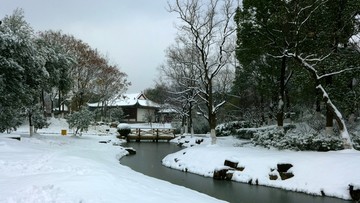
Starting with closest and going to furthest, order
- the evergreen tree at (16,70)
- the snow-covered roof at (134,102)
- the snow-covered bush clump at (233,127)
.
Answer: the evergreen tree at (16,70)
the snow-covered bush clump at (233,127)
the snow-covered roof at (134,102)

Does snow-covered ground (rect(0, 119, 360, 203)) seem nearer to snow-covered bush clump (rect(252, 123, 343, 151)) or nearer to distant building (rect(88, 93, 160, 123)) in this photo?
snow-covered bush clump (rect(252, 123, 343, 151))

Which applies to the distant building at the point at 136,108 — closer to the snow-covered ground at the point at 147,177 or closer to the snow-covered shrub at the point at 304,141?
the snow-covered ground at the point at 147,177

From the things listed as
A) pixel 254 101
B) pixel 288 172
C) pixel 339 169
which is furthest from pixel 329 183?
pixel 254 101

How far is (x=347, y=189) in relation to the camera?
10531 millimetres

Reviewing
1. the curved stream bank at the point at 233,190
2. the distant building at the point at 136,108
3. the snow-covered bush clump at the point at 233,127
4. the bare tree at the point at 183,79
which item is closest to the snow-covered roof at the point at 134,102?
the distant building at the point at 136,108

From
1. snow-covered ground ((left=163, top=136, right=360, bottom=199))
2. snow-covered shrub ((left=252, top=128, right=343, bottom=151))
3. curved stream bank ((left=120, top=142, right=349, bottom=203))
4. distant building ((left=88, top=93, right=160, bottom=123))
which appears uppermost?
distant building ((left=88, top=93, right=160, bottom=123))

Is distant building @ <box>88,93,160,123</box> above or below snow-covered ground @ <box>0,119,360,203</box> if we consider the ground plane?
above

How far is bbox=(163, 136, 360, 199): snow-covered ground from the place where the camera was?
11008mm

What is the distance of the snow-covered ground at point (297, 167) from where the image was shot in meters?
11.0

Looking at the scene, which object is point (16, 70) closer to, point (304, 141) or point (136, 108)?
point (304, 141)

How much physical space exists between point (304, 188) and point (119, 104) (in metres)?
50.6

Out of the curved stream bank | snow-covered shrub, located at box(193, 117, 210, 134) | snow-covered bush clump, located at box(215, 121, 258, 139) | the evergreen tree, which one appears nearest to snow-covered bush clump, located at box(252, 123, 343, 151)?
the curved stream bank

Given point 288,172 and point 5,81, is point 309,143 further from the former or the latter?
point 5,81

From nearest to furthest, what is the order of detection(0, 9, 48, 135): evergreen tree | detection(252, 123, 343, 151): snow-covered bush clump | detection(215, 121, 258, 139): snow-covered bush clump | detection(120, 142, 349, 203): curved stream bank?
detection(120, 142, 349, 203): curved stream bank, detection(252, 123, 343, 151): snow-covered bush clump, detection(0, 9, 48, 135): evergreen tree, detection(215, 121, 258, 139): snow-covered bush clump
